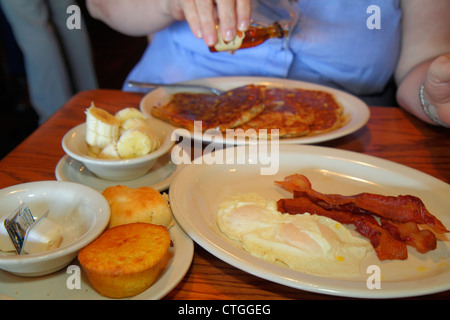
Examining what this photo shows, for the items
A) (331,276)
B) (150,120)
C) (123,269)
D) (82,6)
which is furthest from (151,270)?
(82,6)

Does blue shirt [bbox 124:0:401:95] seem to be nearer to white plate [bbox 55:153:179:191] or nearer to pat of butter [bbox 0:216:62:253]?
white plate [bbox 55:153:179:191]

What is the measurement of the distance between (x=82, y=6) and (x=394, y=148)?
4157mm

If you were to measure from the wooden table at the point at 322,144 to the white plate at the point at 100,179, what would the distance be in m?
0.05

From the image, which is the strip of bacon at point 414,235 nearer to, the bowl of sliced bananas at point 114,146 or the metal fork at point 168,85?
the bowl of sliced bananas at point 114,146

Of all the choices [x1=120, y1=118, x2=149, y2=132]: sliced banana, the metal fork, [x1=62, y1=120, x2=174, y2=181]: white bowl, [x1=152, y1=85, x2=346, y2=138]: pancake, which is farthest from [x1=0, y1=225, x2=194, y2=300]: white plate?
the metal fork

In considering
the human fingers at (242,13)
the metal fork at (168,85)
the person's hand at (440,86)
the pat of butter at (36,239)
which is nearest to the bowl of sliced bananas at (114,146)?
the pat of butter at (36,239)

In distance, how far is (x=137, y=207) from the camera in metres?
0.86

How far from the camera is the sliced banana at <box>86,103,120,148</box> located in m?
1.07

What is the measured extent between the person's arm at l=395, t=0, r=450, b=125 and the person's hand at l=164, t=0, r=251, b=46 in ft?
2.48

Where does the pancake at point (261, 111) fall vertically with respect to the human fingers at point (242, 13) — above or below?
below

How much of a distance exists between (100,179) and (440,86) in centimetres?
121

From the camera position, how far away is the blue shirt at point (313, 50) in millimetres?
1765

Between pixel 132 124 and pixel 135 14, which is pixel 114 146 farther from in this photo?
pixel 135 14

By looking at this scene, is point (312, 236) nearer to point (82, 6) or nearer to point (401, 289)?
point (401, 289)
